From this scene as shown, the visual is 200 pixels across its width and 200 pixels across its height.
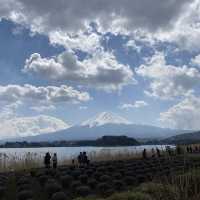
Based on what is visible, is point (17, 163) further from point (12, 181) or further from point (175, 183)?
point (175, 183)

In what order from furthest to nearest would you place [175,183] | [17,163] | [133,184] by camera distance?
1. [17,163]
2. [133,184]
3. [175,183]

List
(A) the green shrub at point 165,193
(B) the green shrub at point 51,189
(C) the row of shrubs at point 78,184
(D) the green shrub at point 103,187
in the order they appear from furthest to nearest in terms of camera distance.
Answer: (D) the green shrub at point 103,187 < (B) the green shrub at point 51,189 < (C) the row of shrubs at point 78,184 < (A) the green shrub at point 165,193

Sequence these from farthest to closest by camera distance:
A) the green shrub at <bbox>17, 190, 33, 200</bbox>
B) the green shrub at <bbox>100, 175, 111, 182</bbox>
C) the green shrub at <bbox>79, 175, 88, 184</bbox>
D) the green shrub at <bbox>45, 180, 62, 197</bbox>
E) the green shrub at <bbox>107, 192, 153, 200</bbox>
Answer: the green shrub at <bbox>79, 175, 88, 184</bbox>
the green shrub at <bbox>100, 175, 111, 182</bbox>
the green shrub at <bbox>45, 180, 62, 197</bbox>
the green shrub at <bbox>17, 190, 33, 200</bbox>
the green shrub at <bbox>107, 192, 153, 200</bbox>

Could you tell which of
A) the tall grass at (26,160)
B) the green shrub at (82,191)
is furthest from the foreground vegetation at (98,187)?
the tall grass at (26,160)

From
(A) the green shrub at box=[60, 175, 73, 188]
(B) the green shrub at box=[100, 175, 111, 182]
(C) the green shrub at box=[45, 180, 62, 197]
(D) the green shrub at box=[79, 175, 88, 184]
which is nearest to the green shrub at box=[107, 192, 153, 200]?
(C) the green shrub at box=[45, 180, 62, 197]

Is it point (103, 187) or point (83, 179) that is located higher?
point (83, 179)

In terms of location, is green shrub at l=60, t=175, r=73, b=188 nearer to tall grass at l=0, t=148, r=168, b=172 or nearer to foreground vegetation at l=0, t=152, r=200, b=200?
foreground vegetation at l=0, t=152, r=200, b=200

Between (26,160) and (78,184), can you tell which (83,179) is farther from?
(26,160)

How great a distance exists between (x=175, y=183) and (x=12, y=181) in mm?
13236

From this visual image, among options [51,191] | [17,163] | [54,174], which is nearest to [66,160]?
[17,163]

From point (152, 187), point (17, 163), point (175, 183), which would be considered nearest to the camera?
point (175, 183)

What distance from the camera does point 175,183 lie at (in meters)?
9.97

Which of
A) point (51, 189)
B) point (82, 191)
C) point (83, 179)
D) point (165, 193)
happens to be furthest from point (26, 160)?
point (165, 193)

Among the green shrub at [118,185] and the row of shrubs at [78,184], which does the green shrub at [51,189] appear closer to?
the row of shrubs at [78,184]
